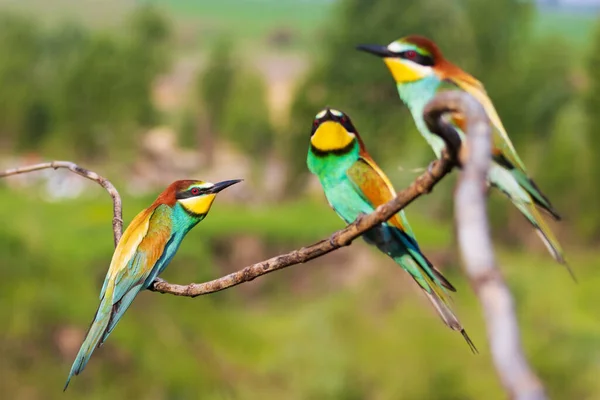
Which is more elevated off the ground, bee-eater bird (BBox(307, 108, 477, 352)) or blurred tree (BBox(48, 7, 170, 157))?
bee-eater bird (BBox(307, 108, 477, 352))

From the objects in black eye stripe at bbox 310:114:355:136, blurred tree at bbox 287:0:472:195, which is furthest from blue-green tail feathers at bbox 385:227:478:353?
blurred tree at bbox 287:0:472:195

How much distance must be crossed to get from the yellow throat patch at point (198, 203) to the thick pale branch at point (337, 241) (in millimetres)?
50

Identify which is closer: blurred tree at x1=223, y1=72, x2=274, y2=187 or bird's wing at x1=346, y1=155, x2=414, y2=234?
bird's wing at x1=346, y1=155, x2=414, y2=234

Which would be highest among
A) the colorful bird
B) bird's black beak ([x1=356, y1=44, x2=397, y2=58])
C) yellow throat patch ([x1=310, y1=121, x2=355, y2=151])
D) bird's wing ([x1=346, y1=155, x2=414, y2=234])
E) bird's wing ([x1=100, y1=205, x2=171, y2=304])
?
bird's black beak ([x1=356, y1=44, x2=397, y2=58])

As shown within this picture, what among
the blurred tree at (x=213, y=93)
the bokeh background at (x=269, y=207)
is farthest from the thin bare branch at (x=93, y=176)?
the blurred tree at (x=213, y=93)

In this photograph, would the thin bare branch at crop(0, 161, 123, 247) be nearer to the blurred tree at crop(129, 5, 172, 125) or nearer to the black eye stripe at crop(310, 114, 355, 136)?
the black eye stripe at crop(310, 114, 355, 136)

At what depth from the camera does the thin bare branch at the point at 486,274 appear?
176 mm

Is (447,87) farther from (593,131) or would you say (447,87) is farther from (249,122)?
(249,122)

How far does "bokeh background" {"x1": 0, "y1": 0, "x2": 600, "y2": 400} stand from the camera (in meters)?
3.24

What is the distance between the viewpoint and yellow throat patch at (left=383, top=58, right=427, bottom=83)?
23.7 inches

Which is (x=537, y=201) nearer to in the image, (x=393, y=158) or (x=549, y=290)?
(x=549, y=290)

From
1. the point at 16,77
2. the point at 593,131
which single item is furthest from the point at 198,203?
the point at 16,77

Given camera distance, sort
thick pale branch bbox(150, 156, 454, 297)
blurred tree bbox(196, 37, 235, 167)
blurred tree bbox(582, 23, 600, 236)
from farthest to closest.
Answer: blurred tree bbox(196, 37, 235, 167) < blurred tree bbox(582, 23, 600, 236) < thick pale branch bbox(150, 156, 454, 297)

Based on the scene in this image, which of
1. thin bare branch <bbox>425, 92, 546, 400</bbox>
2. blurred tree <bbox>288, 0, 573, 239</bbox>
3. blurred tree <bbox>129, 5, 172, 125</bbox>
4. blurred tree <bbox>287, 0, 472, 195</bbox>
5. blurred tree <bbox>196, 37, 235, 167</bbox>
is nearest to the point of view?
thin bare branch <bbox>425, 92, 546, 400</bbox>
